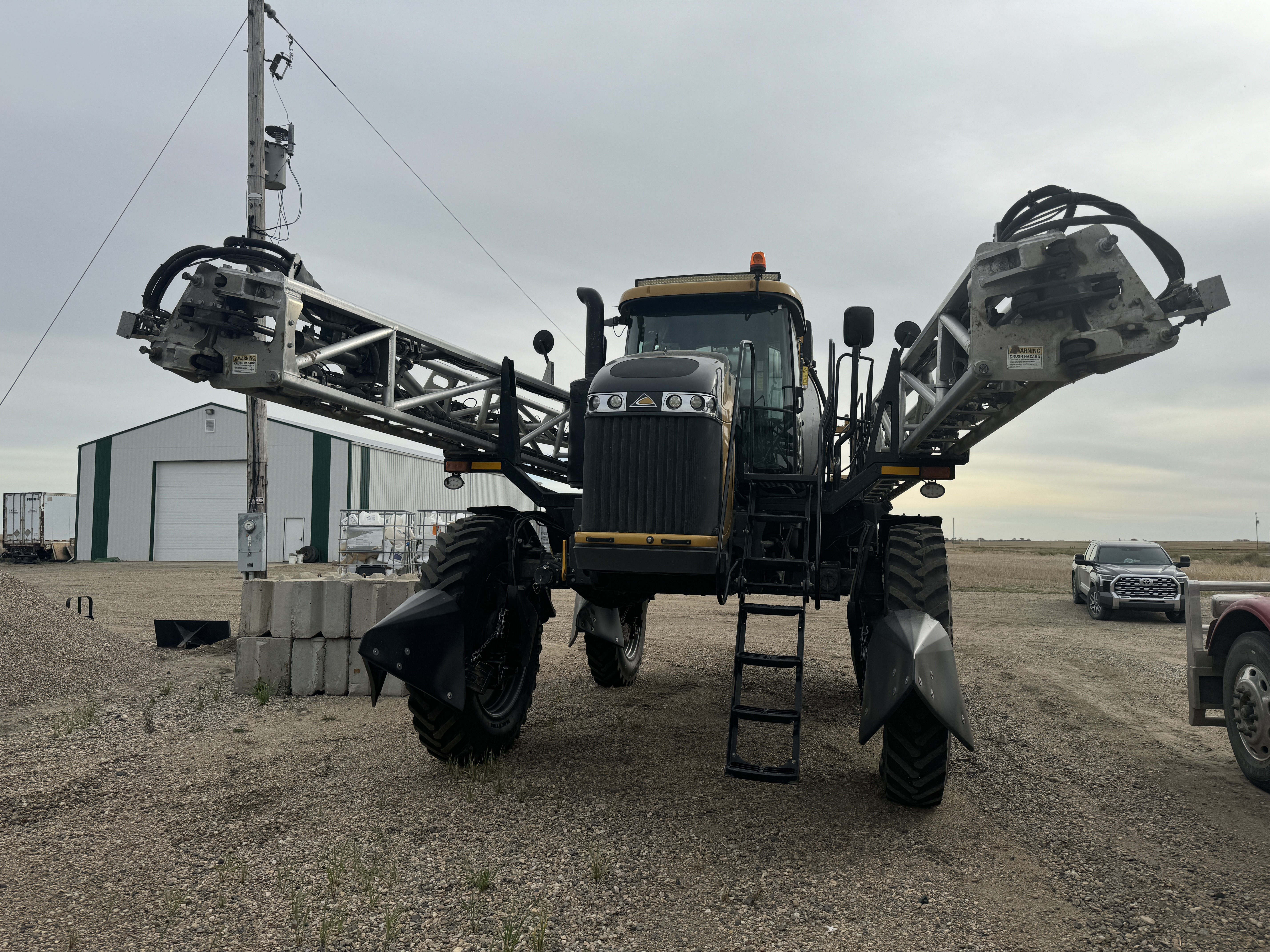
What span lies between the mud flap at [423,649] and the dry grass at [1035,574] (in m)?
14.7

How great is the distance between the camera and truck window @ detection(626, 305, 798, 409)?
20.4ft

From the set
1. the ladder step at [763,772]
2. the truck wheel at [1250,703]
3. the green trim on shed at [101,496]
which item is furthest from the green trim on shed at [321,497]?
the truck wheel at [1250,703]

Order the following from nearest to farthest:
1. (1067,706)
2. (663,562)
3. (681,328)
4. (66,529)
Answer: (663,562) < (681,328) < (1067,706) < (66,529)

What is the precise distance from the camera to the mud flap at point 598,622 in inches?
277

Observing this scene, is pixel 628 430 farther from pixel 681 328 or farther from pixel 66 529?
pixel 66 529

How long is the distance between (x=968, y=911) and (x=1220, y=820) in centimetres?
235

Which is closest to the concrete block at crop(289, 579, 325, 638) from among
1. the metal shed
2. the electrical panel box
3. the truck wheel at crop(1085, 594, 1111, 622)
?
the electrical panel box

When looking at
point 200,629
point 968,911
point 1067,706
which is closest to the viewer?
point 968,911

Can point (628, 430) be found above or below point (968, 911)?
above

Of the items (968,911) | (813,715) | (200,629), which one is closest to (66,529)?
(200,629)

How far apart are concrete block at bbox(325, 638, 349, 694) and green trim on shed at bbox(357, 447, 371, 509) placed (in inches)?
1135

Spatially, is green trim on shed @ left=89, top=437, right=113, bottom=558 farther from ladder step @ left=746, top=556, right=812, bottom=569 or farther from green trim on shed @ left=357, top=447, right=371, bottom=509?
ladder step @ left=746, top=556, right=812, bottom=569

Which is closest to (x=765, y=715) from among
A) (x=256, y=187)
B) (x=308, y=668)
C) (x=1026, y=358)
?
(x=1026, y=358)

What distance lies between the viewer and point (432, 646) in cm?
516
